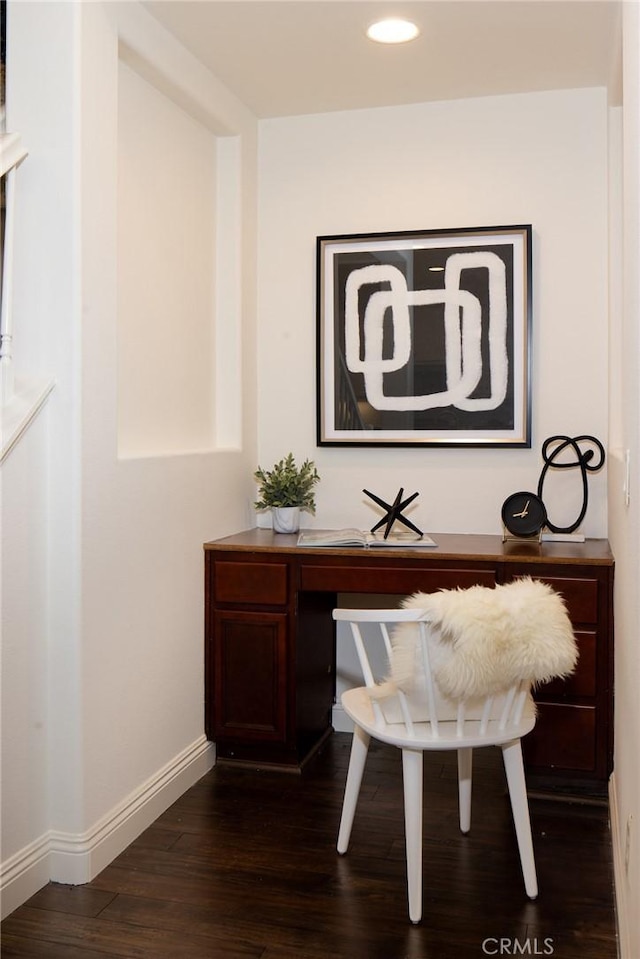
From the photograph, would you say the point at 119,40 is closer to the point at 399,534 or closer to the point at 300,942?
the point at 399,534

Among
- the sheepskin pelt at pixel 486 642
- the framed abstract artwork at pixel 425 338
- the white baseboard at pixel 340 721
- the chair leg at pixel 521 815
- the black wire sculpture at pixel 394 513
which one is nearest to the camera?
the sheepskin pelt at pixel 486 642

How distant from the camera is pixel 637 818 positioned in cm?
183

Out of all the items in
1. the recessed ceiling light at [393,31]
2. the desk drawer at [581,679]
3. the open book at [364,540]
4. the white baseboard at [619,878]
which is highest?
the recessed ceiling light at [393,31]

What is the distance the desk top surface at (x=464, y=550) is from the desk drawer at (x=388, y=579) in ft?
0.15

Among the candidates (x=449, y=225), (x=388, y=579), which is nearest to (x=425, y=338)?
(x=449, y=225)

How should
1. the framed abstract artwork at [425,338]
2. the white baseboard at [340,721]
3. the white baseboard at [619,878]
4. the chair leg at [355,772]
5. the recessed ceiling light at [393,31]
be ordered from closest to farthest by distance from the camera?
the white baseboard at [619,878], the chair leg at [355,772], the recessed ceiling light at [393,31], the framed abstract artwork at [425,338], the white baseboard at [340,721]

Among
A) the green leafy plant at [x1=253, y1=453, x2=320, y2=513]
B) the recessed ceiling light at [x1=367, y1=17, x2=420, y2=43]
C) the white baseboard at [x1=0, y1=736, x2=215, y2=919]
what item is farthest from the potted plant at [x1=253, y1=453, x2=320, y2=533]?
the recessed ceiling light at [x1=367, y1=17, x2=420, y2=43]

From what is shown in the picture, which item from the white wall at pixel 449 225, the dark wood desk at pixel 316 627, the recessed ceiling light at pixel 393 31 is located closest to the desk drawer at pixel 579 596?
the dark wood desk at pixel 316 627

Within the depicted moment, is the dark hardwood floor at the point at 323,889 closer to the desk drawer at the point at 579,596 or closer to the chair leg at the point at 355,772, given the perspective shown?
the chair leg at the point at 355,772

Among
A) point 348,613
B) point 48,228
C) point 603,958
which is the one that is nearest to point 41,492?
point 48,228

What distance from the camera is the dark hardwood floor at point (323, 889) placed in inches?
83.2

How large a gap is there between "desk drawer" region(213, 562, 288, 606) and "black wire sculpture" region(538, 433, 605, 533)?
40.2 inches

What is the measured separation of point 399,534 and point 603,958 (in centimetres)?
162

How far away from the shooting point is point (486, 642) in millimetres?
2102
